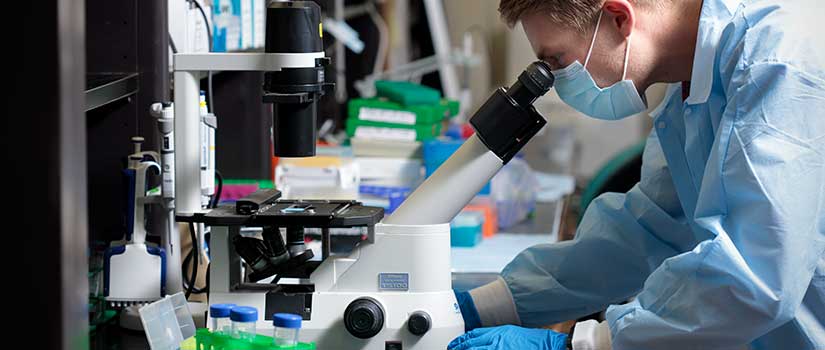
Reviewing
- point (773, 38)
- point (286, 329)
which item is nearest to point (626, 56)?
point (773, 38)

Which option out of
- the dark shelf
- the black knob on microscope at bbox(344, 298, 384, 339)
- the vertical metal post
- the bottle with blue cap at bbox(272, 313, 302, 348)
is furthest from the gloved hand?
the vertical metal post

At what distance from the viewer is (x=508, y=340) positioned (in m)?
1.44

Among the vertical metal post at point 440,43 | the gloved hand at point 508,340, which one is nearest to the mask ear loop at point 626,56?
the gloved hand at point 508,340

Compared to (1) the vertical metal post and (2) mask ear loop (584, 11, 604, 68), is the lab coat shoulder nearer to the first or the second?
(2) mask ear loop (584, 11, 604, 68)

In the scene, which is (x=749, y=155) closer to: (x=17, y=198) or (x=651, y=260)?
(x=651, y=260)

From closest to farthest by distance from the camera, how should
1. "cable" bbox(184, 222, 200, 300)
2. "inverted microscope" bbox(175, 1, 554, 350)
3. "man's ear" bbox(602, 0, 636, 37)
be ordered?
"inverted microscope" bbox(175, 1, 554, 350), "man's ear" bbox(602, 0, 636, 37), "cable" bbox(184, 222, 200, 300)

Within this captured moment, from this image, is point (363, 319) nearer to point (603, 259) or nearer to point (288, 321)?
point (288, 321)

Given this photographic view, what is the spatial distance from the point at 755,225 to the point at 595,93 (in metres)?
0.42

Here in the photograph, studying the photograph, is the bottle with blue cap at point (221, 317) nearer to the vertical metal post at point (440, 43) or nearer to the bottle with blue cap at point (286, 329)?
the bottle with blue cap at point (286, 329)

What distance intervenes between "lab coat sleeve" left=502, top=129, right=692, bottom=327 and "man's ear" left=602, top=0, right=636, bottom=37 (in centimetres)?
36

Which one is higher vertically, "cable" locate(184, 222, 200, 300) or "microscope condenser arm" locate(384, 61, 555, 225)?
"microscope condenser arm" locate(384, 61, 555, 225)

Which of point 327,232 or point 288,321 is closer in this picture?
point 288,321

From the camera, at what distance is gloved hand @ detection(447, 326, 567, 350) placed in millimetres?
1417

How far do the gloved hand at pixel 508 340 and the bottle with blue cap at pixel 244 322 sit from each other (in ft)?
0.88
